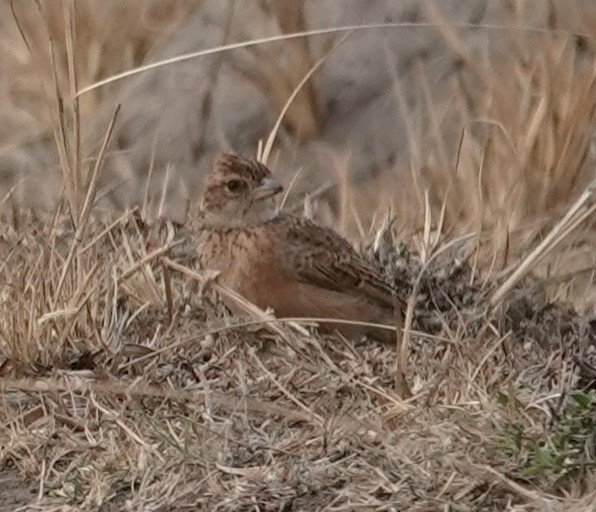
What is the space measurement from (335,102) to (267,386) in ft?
17.3

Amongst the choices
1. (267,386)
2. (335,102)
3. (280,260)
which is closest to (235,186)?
(280,260)

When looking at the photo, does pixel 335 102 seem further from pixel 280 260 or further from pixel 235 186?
pixel 280 260

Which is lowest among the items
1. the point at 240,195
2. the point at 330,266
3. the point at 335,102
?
the point at 335,102

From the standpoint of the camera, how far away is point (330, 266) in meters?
5.94

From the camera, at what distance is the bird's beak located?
6.05m

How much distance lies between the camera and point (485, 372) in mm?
4891

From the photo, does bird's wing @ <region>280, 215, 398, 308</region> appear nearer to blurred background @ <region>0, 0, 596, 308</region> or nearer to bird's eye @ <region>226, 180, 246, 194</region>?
bird's eye @ <region>226, 180, 246, 194</region>

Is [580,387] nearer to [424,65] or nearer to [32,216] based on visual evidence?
[32,216]

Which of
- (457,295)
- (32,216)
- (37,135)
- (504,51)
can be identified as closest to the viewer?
(457,295)

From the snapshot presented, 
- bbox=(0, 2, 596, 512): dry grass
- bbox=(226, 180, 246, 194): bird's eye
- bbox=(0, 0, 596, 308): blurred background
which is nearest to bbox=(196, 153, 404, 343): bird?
bbox=(226, 180, 246, 194): bird's eye

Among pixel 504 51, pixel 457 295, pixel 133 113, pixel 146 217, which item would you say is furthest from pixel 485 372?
pixel 133 113

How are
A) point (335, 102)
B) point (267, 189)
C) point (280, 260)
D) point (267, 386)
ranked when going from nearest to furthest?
point (267, 386), point (280, 260), point (267, 189), point (335, 102)

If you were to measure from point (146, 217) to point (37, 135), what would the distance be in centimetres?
405

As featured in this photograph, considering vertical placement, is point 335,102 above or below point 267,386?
below
